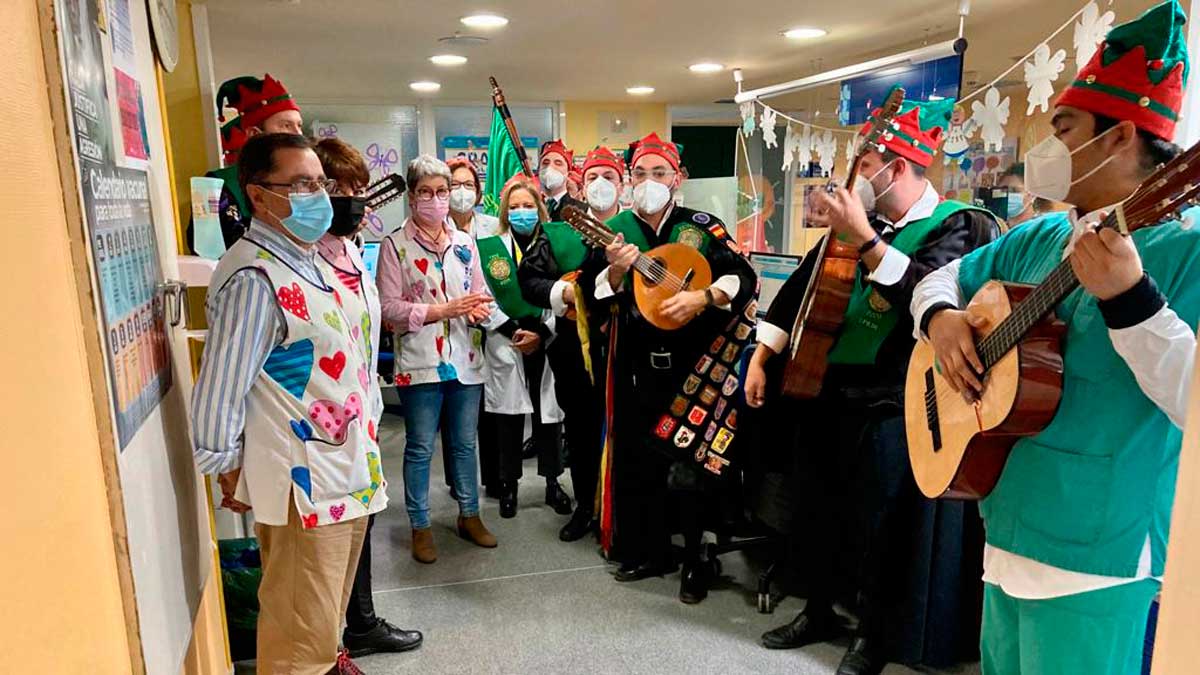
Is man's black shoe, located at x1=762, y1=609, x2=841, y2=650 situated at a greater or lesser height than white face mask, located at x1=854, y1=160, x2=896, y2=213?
lesser

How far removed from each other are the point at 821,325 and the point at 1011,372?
83 centimetres

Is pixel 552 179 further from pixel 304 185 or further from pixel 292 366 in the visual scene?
Result: pixel 292 366

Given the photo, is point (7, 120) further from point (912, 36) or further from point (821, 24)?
point (912, 36)

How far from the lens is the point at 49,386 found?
0.80 metres

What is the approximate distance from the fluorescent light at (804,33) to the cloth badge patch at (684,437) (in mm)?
2374

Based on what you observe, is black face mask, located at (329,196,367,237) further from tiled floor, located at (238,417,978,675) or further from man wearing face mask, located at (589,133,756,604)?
tiled floor, located at (238,417,978,675)

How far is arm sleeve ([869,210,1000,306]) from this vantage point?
178 cm

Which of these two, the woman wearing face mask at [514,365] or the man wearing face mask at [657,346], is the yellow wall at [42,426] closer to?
the man wearing face mask at [657,346]

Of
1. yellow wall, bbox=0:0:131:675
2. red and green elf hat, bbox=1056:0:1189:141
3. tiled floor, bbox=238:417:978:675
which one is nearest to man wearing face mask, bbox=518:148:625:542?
tiled floor, bbox=238:417:978:675

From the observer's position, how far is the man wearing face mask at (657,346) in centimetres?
251

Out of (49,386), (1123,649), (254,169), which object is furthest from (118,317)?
(1123,649)

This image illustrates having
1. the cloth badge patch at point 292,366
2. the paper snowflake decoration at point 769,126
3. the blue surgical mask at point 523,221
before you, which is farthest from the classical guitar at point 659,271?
the paper snowflake decoration at point 769,126

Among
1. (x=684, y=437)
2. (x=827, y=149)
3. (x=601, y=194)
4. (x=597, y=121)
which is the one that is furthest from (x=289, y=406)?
(x=597, y=121)

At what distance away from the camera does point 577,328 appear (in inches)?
114
